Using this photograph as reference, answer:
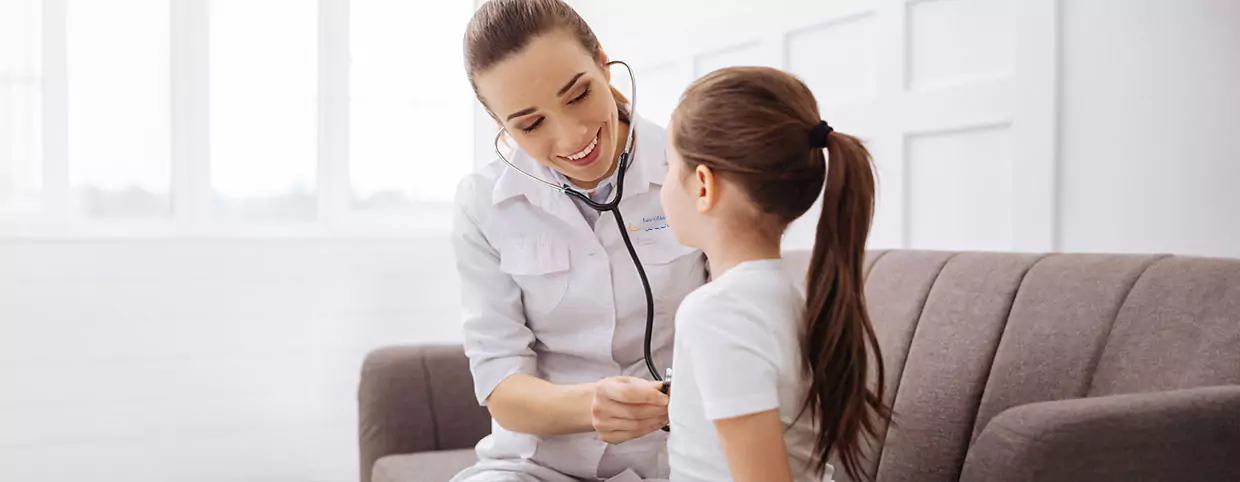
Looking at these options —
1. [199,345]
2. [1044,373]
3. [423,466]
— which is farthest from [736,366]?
[199,345]

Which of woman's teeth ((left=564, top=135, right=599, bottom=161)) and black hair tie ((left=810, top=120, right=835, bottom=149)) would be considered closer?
black hair tie ((left=810, top=120, right=835, bottom=149))

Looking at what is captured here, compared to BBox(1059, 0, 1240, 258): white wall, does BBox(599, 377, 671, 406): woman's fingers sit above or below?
below

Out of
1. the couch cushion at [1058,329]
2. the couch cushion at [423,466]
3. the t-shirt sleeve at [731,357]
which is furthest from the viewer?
the couch cushion at [423,466]

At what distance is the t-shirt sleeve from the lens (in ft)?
2.91

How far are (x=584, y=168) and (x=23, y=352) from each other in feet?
7.97

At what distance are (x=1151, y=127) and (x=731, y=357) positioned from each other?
41.8 inches

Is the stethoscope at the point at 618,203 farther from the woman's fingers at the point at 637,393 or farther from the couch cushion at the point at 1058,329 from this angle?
the couch cushion at the point at 1058,329

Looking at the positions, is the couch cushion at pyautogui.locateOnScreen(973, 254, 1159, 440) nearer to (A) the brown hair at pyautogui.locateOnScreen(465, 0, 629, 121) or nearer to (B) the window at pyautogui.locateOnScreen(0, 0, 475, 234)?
(A) the brown hair at pyautogui.locateOnScreen(465, 0, 629, 121)

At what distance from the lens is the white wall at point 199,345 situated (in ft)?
9.65

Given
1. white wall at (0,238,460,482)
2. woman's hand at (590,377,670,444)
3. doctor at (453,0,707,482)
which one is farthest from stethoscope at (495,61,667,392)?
white wall at (0,238,460,482)

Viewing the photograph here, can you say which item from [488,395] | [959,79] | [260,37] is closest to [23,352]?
[260,37]

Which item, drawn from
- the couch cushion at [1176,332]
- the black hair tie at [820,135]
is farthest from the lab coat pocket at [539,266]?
the couch cushion at [1176,332]

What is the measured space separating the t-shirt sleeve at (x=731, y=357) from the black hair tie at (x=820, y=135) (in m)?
0.18

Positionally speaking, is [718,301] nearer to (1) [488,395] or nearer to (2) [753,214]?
(2) [753,214]
